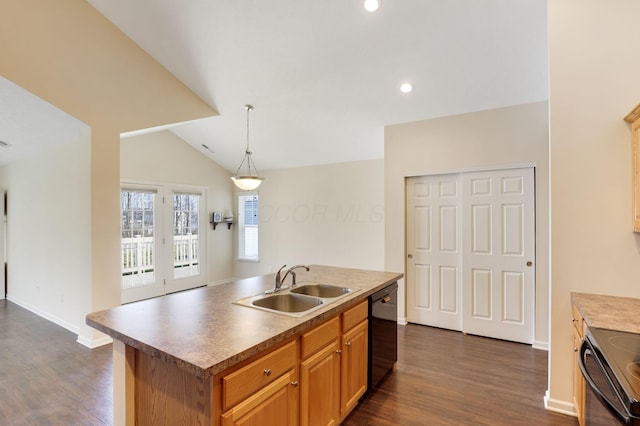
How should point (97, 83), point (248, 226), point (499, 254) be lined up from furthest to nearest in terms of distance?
point (248, 226), point (499, 254), point (97, 83)

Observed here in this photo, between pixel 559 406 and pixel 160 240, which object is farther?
pixel 160 240

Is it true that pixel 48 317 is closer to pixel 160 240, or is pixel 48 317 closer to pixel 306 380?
pixel 160 240

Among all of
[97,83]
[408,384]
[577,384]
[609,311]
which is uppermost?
[97,83]

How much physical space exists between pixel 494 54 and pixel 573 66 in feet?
2.61

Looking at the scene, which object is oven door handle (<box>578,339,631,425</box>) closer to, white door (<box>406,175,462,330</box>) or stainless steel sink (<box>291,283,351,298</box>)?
stainless steel sink (<box>291,283,351,298</box>)

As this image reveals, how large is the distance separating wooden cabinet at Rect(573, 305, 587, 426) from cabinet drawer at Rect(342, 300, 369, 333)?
131cm

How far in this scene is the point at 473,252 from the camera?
383cm

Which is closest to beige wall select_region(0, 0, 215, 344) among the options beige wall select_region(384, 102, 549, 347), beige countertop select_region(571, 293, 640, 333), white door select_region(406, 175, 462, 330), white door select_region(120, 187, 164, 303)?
white door select_region(120, 187, 164, 303)

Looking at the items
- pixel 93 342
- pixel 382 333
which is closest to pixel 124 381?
pixel 382 333

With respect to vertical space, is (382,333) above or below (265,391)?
below

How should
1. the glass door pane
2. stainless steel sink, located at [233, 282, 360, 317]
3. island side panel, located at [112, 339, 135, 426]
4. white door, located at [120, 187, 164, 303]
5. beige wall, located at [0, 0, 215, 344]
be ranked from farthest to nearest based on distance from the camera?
1. the glass door pane
2. white door, located at [120, 187, 164, 303]
3. beige wall, located at [0, 0, 215, 344]
4. stainless steel sink, located at [233, 282, 360, 317]
5. island side panel, located at [112, 339, 135, 426]

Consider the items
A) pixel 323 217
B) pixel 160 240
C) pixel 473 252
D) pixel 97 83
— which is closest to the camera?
pixel 97 83

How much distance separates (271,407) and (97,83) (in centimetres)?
354

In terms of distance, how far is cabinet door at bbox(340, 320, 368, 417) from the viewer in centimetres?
214
